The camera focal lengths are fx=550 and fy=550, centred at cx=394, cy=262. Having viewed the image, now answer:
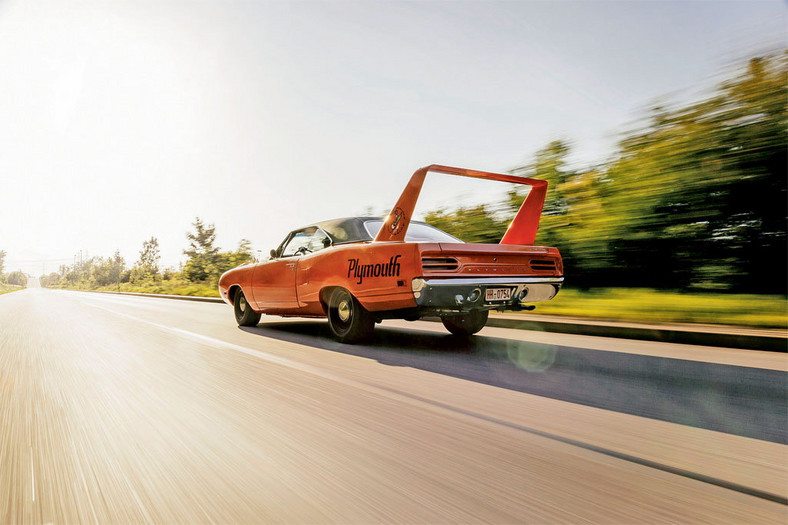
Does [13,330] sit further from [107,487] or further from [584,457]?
[584,457]

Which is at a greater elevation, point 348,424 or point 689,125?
point 689,125

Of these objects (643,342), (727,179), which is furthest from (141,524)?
(727,179)

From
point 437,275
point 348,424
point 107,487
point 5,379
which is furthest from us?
point 437,275

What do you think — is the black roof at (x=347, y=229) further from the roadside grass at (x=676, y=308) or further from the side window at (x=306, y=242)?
the roadside grass at (x=676, y=308)

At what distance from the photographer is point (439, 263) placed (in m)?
5.55

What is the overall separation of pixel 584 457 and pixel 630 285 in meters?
8.67

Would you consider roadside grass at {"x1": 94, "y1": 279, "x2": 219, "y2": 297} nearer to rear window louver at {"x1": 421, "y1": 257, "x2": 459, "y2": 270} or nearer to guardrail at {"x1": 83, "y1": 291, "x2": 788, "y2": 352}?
guardrail at {"x1": 83, "y1": 291, "x2": 788, "y2": 352}

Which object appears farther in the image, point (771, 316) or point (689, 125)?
point (689, 125)

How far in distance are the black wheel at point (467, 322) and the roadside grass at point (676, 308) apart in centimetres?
247

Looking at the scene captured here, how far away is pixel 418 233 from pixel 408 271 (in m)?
1.14

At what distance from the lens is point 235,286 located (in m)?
9.59

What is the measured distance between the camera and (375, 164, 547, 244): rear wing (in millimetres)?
5664

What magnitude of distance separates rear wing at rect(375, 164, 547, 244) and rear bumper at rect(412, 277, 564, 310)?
0.66 metres

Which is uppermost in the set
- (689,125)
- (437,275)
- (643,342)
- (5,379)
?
(689,125)
